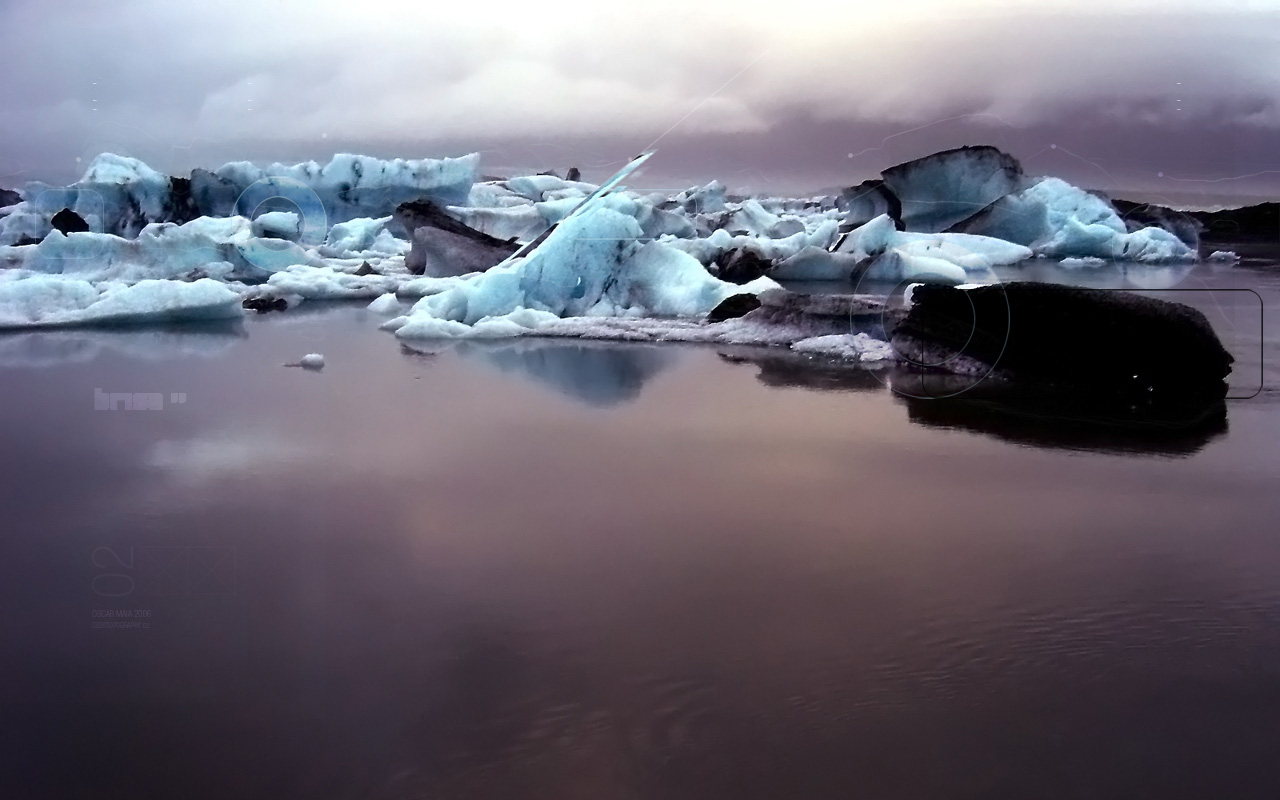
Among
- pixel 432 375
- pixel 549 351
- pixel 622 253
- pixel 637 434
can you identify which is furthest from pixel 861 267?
pixel 637 434

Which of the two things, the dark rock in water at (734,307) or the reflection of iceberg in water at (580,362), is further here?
the dark rock in water at (734,307)

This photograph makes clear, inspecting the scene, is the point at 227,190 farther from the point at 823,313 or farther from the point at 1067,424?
the point at 1067,424

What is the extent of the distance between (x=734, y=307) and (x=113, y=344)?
14.1 feet

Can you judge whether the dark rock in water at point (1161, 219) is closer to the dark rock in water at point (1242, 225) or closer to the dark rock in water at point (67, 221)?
the dark rock in water at point (1242, 225)

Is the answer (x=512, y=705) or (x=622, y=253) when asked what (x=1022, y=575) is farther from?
(x=622, y=253)

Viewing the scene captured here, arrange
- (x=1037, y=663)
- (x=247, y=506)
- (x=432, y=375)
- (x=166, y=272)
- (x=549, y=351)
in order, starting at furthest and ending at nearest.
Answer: (x=166, y=272) < (x=549, y=351) < (x=432, y=375) < (x=247, y=506) < (x=1037, y=663)

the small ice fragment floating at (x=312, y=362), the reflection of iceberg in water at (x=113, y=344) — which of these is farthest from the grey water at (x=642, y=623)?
the reflection of iceberg in water at (x=113, y=344)

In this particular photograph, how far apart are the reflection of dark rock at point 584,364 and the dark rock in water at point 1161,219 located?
35.6 ft

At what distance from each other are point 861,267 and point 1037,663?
9304mm

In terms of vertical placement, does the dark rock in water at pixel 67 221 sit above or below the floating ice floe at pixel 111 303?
above

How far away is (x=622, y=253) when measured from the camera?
850 cm

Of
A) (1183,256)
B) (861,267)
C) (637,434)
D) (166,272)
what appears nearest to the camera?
(637,434)

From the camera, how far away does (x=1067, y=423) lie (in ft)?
14.8

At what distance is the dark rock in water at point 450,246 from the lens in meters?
10.7
